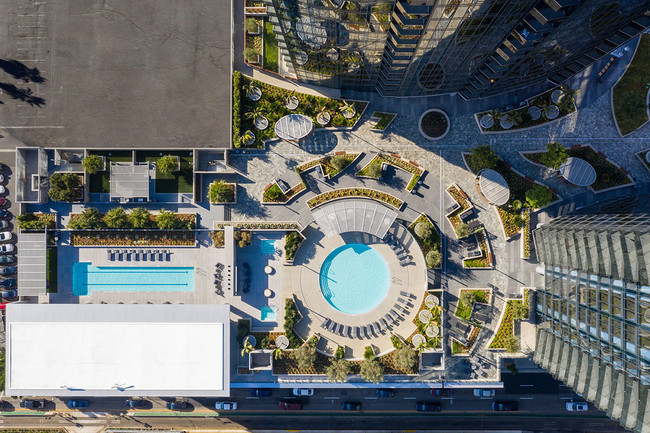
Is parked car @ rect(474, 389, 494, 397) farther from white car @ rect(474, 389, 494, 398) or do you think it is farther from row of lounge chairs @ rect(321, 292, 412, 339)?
row of lounge chairs @ rect(321, 292, 412, 339)

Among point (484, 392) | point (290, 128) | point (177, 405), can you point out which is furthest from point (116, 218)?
point (484, 392)

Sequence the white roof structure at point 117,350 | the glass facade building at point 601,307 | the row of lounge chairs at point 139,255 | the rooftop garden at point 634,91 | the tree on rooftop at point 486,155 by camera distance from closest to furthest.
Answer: the glass facade building at point 601,307, the white roof structure at point 117,350, the tree on rooftop at point 486,155, the rooftop garden at point 634,91, the row of lounge chairs at point 139,255

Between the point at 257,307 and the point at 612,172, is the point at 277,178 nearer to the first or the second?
the point at 257,307

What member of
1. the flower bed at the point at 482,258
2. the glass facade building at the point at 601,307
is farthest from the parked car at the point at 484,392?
the flower bed at the point at 482,258

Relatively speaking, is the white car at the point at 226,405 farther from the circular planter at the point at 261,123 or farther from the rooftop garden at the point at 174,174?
the circular planter at the point at 261,123

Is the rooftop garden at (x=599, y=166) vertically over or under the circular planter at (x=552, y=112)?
under

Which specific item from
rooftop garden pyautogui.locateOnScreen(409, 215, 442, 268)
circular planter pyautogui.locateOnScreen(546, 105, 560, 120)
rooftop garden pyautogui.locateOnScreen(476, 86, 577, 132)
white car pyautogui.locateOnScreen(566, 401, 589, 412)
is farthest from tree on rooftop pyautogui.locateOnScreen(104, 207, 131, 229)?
white car pyautogui.locateOnScreen(566, 401, 589, 412)
